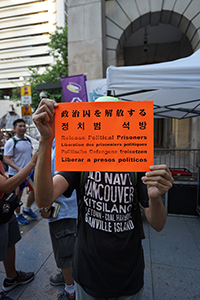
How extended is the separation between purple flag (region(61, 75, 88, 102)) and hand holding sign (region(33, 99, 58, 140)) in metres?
5.30

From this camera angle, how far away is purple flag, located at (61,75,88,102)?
6262 millimetres

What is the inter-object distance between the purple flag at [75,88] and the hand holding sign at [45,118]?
17.4 ft

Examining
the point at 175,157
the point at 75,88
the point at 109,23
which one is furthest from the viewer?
the point at 109,23

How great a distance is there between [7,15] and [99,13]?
78461 millimetres

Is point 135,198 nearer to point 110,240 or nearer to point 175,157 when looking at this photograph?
point 110,240

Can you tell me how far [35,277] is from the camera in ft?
8.96

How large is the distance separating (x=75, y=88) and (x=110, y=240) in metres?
5.87

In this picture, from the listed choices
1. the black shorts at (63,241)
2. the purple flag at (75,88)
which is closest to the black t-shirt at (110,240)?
the black shorts at (63,241)

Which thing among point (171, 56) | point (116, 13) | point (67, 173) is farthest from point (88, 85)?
point (171, 56)

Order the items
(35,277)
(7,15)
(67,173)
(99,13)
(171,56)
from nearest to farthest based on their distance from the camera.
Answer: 1. (67,173)
2. (35,277)
3. (99,13)
4. (171,56)
5. (7,15)

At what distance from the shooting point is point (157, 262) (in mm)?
2996

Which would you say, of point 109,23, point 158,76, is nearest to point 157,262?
point 158,76

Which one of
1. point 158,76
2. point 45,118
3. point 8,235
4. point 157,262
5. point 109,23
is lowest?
point 157,262

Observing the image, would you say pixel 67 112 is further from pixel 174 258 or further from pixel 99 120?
pixel 174 258
